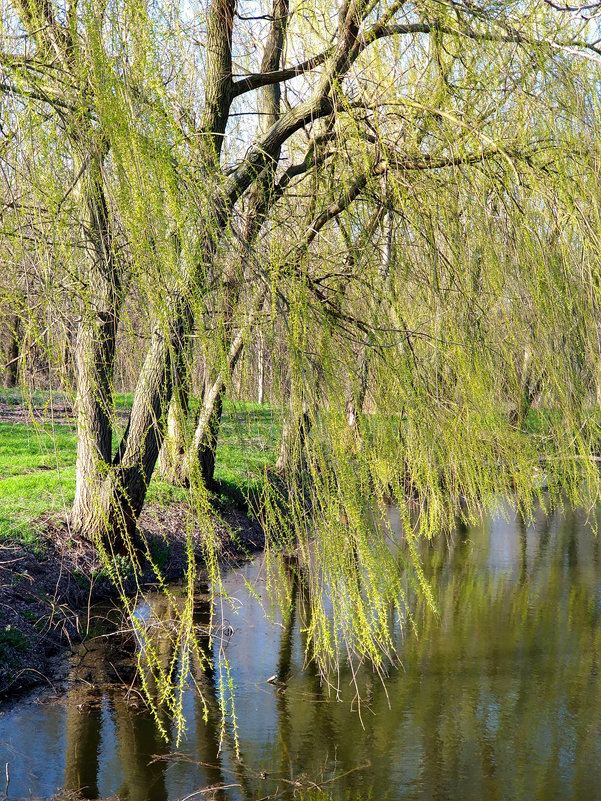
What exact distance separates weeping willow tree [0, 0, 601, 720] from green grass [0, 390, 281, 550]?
85mm

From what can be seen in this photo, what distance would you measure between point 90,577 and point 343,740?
2280mm

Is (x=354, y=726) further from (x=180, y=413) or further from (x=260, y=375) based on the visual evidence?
(x=180, y=413)

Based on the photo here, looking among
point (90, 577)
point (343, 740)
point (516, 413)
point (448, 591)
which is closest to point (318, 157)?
point (516, 413)

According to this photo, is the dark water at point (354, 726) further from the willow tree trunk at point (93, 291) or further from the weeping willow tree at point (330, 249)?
the willow tree trunk at point (93, 291)

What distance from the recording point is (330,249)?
13.6 feet

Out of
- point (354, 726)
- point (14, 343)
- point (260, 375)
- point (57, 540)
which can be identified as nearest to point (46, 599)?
point (57, 540)

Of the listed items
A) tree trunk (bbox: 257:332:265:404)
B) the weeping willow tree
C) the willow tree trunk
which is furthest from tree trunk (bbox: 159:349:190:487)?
tree trunk (bbox: 257:332:265:404)

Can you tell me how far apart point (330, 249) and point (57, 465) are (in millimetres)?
2397

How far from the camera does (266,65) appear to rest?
6059 millimetres

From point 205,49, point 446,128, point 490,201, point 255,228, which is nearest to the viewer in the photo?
point 255,228

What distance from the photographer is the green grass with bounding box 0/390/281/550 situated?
258cm

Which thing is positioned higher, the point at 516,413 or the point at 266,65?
the point at 266,65

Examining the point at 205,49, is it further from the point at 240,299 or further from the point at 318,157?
the point at 240,299

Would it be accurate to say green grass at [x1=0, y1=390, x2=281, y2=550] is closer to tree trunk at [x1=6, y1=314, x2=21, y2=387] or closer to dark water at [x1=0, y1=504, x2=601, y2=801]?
tree trunk at [x1=6, y1=314, x2=21, y2=387]
